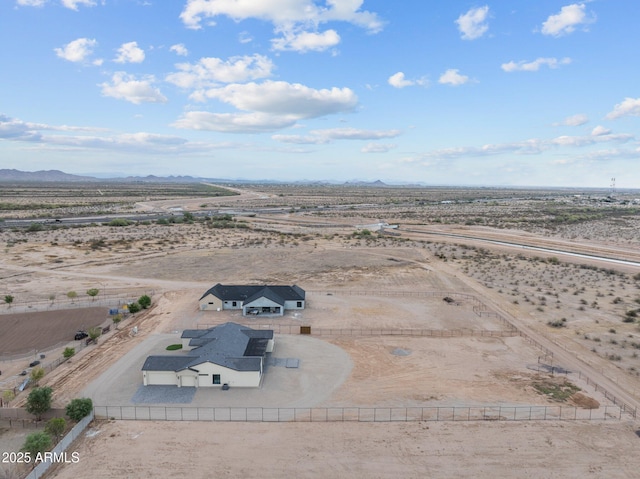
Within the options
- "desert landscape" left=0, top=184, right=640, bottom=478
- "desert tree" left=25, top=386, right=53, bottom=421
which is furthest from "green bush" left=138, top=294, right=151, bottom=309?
"desert tree" left=25, top=386, right=53, bottom=421

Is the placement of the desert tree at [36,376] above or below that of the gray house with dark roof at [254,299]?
below

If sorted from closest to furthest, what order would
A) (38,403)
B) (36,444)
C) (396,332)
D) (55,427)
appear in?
(36,444) → (55,427) → (38,403) → (396,332)

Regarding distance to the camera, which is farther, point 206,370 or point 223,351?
point 223,351

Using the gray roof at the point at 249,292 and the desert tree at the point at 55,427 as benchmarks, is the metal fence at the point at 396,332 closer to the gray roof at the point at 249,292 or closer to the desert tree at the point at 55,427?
the gray roof at the point at 249,292

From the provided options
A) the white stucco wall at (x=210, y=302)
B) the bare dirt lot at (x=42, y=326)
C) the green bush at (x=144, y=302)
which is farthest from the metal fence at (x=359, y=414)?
the green bush at (x=144, y=302)

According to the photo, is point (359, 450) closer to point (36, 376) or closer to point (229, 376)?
point (229, 376)

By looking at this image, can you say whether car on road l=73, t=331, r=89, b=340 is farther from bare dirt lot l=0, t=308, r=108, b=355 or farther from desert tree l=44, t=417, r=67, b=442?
desert tree l=44, t=417, r=67, b=442

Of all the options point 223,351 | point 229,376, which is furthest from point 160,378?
point 229,376
